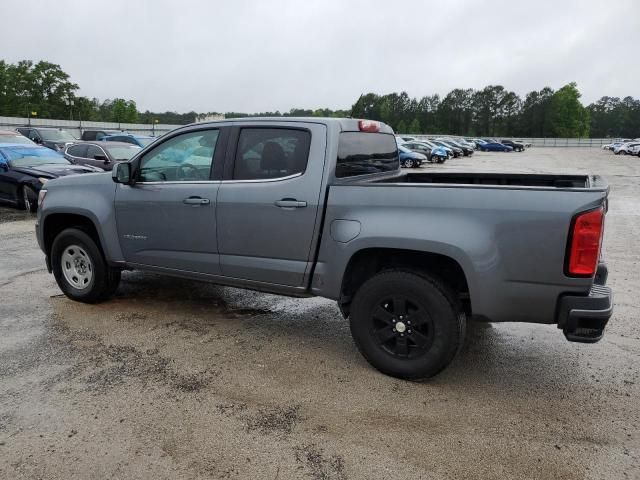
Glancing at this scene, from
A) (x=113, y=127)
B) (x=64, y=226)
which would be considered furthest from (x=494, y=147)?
(x=64, y=226)

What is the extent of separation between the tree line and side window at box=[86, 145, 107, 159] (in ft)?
241

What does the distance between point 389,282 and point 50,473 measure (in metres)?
2.35

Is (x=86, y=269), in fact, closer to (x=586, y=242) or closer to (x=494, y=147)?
(x=586, y=242)

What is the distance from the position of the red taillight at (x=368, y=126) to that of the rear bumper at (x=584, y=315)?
7.05ft

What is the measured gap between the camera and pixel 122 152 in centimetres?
1473

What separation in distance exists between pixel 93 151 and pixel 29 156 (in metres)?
2.31

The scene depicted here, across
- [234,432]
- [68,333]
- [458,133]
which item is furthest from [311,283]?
[458,133]

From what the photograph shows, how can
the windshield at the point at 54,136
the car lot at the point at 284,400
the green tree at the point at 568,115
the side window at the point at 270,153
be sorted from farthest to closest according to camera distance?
the green tree at the point at 568,115
the windshield at the point at 54,136
the side window at the point at 270,153
the car lot at the point at 284,400

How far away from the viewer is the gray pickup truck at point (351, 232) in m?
3.18

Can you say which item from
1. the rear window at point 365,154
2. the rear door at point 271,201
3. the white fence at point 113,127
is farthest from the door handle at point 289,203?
the white fence at point 113,127

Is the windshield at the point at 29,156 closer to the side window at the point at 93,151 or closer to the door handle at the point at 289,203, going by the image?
the side window at the point at 93,151

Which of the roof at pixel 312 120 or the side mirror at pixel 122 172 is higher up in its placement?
the roof at pixel 312 120

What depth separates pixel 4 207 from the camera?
12.4 metres

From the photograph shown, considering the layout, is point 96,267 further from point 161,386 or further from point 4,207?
point 4,207
